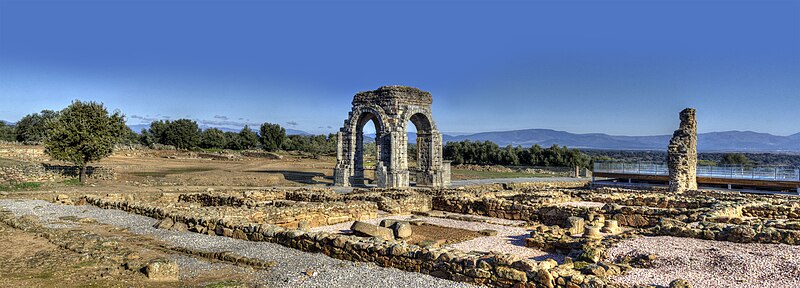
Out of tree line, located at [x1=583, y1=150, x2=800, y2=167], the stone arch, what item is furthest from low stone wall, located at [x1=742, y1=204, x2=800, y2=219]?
the stone arch

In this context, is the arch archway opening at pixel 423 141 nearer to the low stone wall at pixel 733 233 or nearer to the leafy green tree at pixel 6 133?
the low stone wall at pixel 733 233

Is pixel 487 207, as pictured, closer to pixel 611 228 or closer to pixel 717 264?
pixel 611 228

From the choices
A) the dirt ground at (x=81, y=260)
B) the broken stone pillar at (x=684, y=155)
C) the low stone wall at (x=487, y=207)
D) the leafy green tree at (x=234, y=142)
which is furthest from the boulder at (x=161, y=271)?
the leafy green tree at (x=234, y=142)

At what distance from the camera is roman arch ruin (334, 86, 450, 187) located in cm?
3081

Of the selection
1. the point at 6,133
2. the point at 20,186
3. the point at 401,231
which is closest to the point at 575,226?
the point at 401,231

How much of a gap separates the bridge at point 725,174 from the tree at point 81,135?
3203 cm

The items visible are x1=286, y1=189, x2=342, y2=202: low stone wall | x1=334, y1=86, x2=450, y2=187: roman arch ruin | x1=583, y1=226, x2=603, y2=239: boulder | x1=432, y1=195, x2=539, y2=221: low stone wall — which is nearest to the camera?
x1=583, y1=226, x2=603, y2=239: boulder

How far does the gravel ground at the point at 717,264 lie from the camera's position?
8430 mm

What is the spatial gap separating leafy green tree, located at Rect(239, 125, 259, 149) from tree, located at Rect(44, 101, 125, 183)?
198 ft

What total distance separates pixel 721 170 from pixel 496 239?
2231 centimetres

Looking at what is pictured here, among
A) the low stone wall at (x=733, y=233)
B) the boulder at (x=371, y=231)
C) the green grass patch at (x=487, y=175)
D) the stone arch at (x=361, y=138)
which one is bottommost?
the green grass patch at (x=487, y=175)

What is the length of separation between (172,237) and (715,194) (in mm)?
23247

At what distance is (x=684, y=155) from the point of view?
86.0 ft

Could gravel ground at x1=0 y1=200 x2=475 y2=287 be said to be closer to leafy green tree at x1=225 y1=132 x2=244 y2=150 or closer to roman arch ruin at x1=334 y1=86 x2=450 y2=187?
roman arch ruin at x1=334 y1=86 x2=450 y2=187
